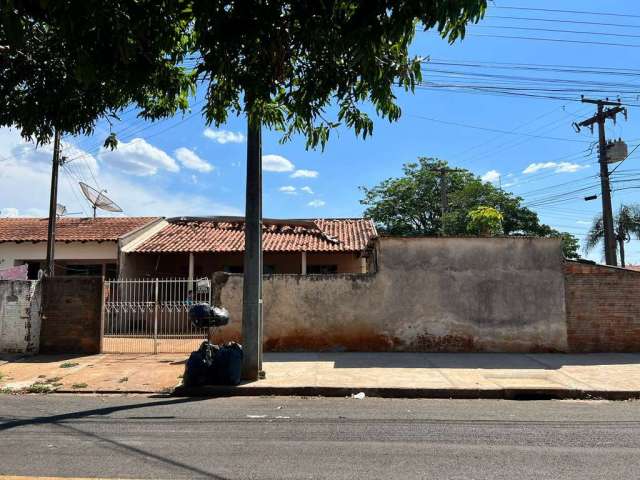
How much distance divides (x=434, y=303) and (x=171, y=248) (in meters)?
11.0

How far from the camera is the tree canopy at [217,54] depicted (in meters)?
3.88

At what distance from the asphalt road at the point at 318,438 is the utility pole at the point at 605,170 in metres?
14.8

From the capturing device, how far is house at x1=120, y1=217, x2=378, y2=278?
19859 millimetres

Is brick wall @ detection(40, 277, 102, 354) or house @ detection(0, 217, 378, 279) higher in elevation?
house @ detection(0, 217, 378, 279)

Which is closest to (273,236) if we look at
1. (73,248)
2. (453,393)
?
(73,248)

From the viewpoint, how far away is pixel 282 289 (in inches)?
506

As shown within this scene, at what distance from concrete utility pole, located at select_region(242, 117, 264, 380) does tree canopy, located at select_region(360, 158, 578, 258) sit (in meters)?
28.3

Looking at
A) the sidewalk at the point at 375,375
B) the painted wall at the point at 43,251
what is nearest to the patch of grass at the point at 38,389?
the sidewalk at the point at 375,375

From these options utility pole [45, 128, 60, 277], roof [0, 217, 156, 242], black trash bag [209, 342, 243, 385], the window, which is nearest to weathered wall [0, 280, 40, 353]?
utility pole [45, 128, 60, 277]

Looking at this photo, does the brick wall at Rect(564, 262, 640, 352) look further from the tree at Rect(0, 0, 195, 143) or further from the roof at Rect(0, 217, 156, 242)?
the roof at Rect(0, 217, 156, 242)

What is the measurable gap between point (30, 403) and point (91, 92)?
191 inches

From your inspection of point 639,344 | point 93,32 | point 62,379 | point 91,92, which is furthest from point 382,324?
point 93,32

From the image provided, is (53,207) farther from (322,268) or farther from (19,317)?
(322,268)

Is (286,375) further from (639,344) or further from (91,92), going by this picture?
(639,344)
